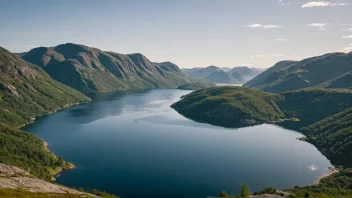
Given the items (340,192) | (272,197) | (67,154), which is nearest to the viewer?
(272,197)

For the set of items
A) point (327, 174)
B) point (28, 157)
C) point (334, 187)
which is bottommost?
point (28, 157)

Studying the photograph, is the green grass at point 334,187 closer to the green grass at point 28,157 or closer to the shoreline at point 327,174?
the shoreline at point 327,174

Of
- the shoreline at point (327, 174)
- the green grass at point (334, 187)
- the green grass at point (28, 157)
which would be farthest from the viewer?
the green grass at point (28, 157)

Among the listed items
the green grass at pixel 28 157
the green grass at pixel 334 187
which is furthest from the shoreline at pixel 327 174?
the green grass at pixel 28 157

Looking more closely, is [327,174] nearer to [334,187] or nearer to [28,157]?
[334,187]

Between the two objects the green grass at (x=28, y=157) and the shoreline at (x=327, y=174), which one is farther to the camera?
the green grass at (x=28, y=157)

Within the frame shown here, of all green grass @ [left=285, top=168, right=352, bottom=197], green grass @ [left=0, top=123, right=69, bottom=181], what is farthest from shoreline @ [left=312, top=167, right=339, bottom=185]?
green grass @ [left=0, top=123, right=69, bottom=181]

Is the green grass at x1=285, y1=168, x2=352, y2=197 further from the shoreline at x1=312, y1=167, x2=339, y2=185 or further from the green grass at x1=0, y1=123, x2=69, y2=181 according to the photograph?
the green grass at x1=0, y1=123, x2=69, y2=181

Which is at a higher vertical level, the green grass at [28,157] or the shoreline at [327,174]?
the shoreline at [327,174]

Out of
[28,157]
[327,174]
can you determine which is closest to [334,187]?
[327,174]

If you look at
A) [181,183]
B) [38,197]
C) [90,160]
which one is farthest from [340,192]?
[90,160]

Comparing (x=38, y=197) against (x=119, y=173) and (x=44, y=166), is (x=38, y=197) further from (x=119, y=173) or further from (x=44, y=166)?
(x=44, y=166)
